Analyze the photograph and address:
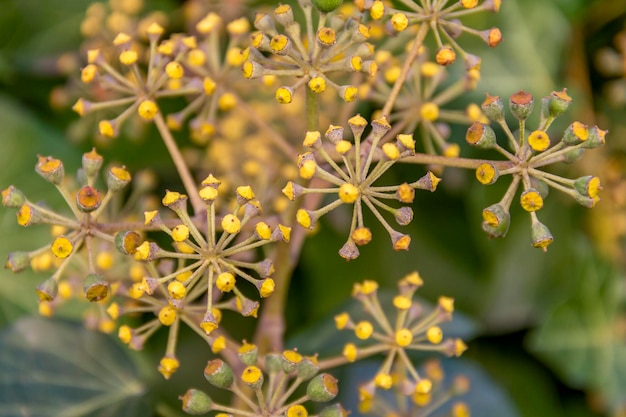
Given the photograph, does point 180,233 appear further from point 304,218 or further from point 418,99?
point 418,99

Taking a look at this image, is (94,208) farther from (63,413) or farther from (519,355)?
(519,355)

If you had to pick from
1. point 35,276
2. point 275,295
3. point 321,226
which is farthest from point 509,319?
point 35,276

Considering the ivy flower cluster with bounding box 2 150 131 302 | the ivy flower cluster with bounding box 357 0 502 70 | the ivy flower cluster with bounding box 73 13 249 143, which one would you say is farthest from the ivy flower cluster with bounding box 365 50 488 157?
the ivy flower cluster with bounding box 2 150 131 302

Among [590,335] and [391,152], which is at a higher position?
[391,152]

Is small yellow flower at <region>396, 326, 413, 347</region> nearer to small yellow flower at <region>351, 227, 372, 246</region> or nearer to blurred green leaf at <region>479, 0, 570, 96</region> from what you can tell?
small yellow flower at <region>351, 227, 372, 246</region>

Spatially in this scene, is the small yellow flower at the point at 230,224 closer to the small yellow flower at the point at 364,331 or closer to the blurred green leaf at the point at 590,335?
the small yellow flower at the point at 364,331

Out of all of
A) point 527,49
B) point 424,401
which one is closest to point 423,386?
point 424,401

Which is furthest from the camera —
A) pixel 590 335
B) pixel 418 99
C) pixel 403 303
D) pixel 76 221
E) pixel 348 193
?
pixel 590 335

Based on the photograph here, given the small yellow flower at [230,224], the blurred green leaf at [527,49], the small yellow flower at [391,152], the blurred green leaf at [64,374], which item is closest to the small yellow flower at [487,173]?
the small yellow flower at [391,152]
